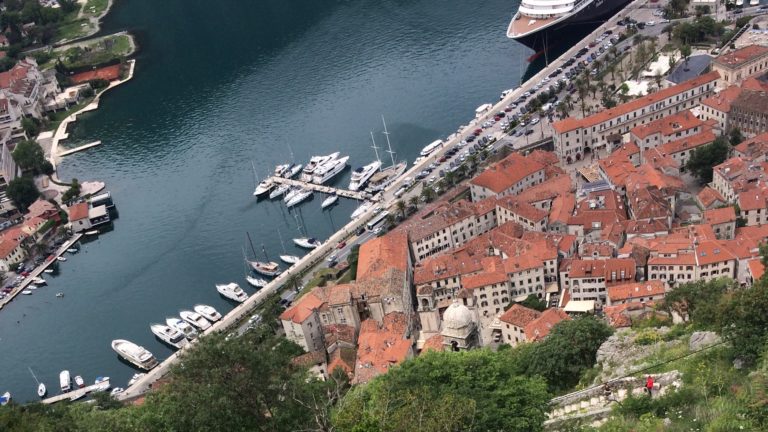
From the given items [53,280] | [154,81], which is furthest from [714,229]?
[154,81]

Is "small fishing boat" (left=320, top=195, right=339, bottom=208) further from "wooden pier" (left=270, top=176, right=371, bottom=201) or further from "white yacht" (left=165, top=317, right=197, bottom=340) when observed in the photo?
"white yacht" (left=165, top=317, right=197, bottom=340)

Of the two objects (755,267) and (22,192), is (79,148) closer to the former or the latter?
(22,192)

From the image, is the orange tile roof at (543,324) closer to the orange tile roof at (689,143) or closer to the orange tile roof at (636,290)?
the orange tile roof at (636,290)

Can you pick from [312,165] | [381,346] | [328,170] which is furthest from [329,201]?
[381,346]

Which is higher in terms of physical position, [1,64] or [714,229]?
[1,64]

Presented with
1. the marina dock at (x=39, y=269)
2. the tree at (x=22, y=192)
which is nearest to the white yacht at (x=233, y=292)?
the marina dock at (x=39, y=269)

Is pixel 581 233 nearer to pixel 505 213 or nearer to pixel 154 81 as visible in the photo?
pixel 505 213
